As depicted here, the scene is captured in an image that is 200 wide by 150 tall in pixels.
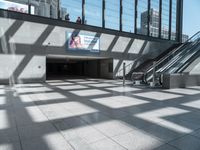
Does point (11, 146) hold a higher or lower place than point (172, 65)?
lower

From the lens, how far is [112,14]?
47.1ft

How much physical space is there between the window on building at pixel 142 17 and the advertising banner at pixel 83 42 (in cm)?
513

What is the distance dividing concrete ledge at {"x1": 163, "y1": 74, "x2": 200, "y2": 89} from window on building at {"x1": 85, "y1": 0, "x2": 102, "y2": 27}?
23.7 ft

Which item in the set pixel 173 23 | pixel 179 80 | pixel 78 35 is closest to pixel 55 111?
pixel 179 80

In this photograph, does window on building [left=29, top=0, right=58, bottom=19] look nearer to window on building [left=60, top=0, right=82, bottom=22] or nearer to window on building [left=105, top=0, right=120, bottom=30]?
window on building [left=60, top=0, right=82, bottom=22]

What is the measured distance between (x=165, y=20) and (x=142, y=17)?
3077mm

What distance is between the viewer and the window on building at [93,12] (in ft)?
43.0

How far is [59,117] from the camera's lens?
3.65 meters

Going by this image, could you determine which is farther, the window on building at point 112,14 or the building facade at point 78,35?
the window on building at point 112,14

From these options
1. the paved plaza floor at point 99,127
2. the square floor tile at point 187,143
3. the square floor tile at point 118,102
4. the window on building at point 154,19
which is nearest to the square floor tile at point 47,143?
the paved plaza floor at point 99,127

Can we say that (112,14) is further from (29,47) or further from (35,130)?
(35,130)

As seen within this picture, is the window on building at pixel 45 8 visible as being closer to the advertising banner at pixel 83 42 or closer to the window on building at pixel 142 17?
the advertising banner at pixel 83 42

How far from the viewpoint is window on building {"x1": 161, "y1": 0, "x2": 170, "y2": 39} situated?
→ 17438mm

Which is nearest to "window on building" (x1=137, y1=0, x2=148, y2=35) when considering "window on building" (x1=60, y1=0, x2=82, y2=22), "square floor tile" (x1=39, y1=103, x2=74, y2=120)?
"window on building" (x1=60, y1=0, x2=82, y2=22)
